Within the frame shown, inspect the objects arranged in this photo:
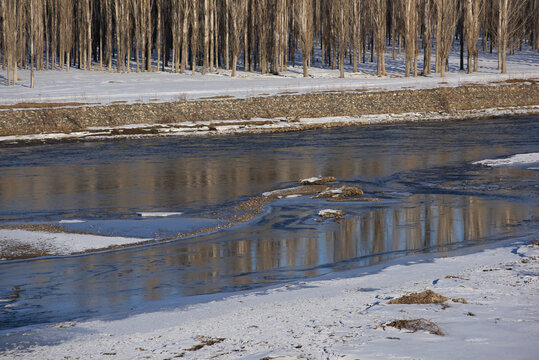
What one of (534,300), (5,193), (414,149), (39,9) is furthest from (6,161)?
(39,9)

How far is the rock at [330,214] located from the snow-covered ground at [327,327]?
5.31m

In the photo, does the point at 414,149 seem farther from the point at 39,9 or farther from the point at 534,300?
the point at 39,9

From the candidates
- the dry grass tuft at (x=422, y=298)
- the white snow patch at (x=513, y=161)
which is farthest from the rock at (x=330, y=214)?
the white snow patch at (x=513, y=161)

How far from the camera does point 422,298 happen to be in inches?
307

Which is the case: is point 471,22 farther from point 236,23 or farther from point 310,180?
point 310,180

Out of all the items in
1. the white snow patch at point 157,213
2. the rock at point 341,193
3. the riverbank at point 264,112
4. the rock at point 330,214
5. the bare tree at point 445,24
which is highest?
the bare tree at point 445,24

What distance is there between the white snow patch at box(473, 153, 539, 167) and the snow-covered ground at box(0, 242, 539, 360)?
14.0m

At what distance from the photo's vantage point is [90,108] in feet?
120

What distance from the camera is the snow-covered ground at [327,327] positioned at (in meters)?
6.29

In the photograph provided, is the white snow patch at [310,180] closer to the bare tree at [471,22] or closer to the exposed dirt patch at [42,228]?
the exposed dirt patch at [42,228]

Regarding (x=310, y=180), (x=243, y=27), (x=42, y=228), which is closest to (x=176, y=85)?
(x=243, y=27)

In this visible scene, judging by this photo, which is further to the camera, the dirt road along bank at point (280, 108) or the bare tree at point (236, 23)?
the bare tree at point (236, 23)

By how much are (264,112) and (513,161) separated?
728 inches

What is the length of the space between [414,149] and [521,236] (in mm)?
15359
